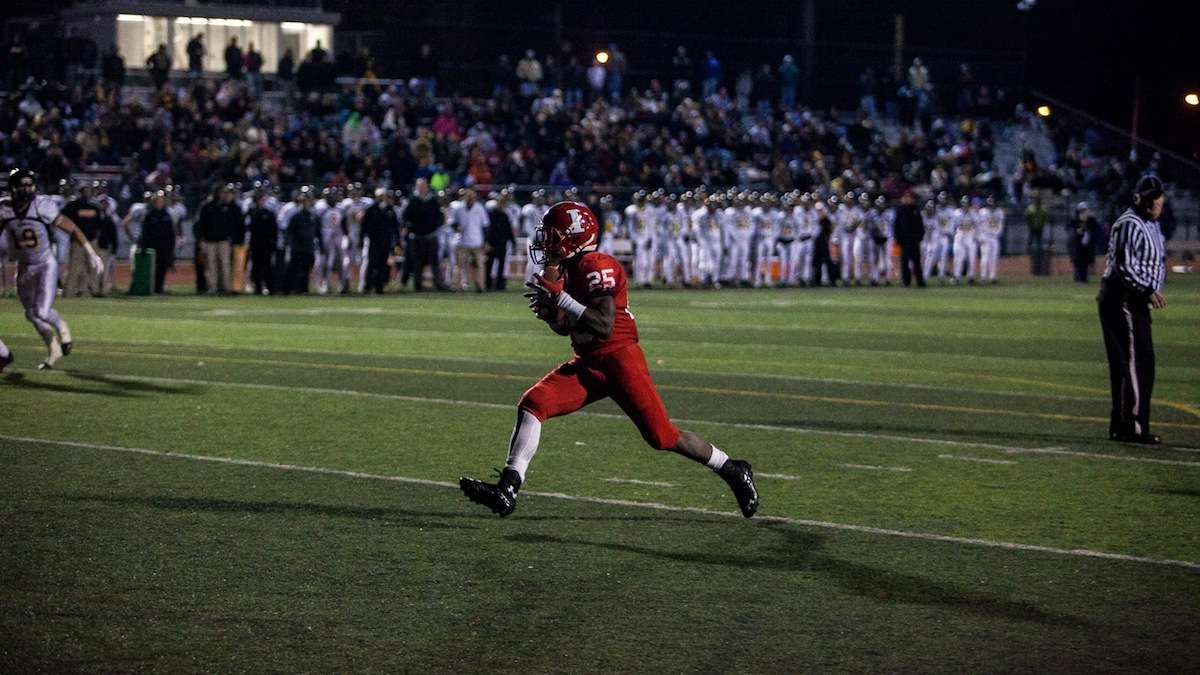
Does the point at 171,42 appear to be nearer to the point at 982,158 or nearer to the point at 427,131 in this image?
the point at 427,131

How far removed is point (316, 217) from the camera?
95.0 feet

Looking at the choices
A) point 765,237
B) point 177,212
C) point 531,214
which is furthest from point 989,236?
point 177,212

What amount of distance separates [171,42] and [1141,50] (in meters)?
27.2

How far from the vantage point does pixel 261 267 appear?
92.9 feet

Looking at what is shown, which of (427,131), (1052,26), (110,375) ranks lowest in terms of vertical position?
(110,375)

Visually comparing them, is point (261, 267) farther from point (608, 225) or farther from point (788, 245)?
point (788, 245)

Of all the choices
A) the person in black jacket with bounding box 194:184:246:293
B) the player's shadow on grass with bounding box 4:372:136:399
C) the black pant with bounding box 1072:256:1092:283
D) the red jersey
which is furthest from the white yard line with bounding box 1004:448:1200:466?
the black pant with bounding box 1072:256:1092:283

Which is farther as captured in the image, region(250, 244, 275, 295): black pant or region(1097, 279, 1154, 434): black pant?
region(250, 244, 275, 295): black pant

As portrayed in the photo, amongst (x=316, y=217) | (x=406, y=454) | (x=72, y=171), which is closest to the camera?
(x=406, y=454)

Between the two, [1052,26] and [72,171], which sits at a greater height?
[1052,26]

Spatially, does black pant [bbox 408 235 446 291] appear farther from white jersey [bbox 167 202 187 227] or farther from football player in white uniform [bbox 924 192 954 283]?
football player in white uniform [bbox 924 192 954 283]

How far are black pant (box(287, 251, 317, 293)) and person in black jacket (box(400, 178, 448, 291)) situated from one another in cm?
203

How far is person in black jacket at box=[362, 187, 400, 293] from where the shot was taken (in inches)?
1136

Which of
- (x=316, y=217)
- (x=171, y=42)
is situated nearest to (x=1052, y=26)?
(x=171, y=42)
